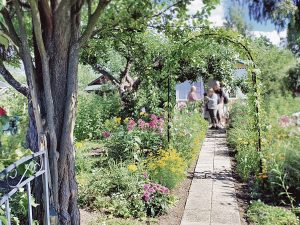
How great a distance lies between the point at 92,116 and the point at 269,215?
7940 millimetres

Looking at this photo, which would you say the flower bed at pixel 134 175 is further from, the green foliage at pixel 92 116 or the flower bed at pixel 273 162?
the green foliage at pixel 92 116

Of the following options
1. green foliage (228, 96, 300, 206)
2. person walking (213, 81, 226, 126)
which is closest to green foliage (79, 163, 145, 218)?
green foliage (228, 96, 300, 206)

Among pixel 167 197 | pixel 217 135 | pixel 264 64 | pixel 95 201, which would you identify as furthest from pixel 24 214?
pixel 264 64

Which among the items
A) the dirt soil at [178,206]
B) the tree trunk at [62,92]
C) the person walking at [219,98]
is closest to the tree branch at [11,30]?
the tree trunk at [62,92]

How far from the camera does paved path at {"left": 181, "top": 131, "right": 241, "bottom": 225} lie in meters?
4.37

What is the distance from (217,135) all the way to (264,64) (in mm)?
14145

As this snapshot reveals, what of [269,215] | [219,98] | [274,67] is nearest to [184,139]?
[269,215]

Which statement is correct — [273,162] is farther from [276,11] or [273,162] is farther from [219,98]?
[276,11]

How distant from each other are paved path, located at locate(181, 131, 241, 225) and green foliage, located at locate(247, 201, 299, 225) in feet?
0.58

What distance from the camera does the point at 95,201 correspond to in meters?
4.79

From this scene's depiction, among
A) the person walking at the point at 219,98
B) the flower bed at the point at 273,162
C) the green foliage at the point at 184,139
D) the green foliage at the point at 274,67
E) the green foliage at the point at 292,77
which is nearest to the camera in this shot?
the flower bed at the point at 273,162

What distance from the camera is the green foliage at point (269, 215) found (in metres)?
4.07

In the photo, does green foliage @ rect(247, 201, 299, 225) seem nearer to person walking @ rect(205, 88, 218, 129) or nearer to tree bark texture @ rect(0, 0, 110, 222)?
tree bark texture @ rect(0, 0, 110, 222)

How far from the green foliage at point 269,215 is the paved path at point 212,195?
0.18 metres
